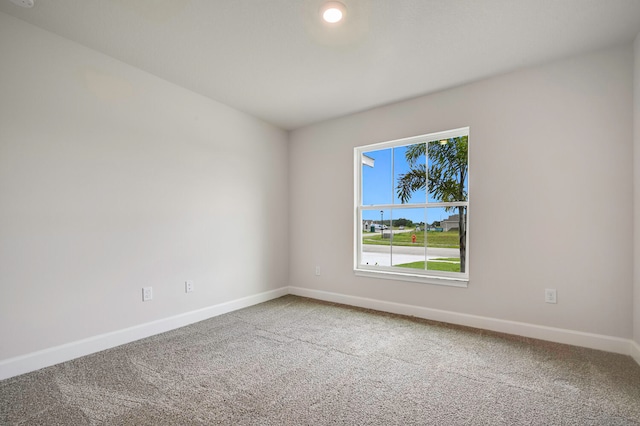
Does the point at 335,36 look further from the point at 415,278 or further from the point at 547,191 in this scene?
the point at 415,278

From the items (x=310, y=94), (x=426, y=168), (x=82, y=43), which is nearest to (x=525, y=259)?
(x=426, y=168)

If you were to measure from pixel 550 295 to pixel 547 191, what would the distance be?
92cm

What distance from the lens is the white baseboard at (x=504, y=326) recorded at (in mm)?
2436

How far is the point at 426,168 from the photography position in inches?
138

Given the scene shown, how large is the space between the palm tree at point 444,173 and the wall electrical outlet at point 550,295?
0.73 meters

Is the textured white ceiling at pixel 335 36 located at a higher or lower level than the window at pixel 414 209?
higher

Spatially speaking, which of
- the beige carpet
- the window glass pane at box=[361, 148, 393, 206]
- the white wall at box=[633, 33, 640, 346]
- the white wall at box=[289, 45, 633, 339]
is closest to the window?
the window glass pane at box=[361, 148, 393, 206]

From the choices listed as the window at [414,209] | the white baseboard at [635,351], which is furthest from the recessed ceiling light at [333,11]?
the white baseboard at [635,351]

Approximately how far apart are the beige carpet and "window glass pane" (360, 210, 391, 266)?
1107 millimetres

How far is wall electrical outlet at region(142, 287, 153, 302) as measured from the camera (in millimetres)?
2834

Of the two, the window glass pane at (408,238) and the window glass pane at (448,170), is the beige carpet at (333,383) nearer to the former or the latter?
the window glass pane at (408,238)

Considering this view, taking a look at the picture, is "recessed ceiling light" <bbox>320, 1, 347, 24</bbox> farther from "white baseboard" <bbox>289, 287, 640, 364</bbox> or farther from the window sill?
"white baseboard" <bbox>289, 287, 640, 364</bbox>

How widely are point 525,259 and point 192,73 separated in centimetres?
359

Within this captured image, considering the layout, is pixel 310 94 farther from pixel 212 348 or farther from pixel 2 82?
pixel 212 348
